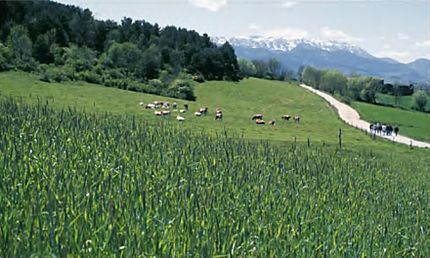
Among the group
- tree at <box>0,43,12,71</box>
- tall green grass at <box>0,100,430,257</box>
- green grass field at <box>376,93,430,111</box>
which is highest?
tree at <box>0,43,12,71</box>

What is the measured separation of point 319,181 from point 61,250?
356 inches

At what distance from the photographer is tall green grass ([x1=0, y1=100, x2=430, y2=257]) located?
234 inches

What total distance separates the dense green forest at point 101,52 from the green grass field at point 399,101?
138 feet

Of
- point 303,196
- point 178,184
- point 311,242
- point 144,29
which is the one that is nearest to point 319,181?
point 303,196

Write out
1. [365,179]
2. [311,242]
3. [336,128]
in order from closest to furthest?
[311,242] → [365,179] → [336,128]

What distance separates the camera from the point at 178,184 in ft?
30.6

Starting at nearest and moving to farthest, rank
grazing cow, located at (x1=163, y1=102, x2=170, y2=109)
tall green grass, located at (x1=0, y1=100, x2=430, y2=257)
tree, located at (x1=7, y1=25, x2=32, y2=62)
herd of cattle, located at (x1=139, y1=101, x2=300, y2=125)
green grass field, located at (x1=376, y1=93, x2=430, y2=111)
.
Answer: tall green grass, located at (x1=0, y1=100, x2=430, y2=257)
herd of cattle, located at (x1=139, y1=101, x2=300, y2=125)
grazing cow, located at (x1=163, y1=102, x2=170, y2=109)
tree, located at (x1=7, y1=25, x2=32, y2=62)
green grass field, located at (x1=376, y1=93, x2=430, y2=111)

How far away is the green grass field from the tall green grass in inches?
5134

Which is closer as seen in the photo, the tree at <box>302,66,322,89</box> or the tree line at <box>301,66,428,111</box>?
the tree line at <box>301,66,428,111</box>

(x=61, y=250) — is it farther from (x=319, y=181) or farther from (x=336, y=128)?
(x=336, y=128)

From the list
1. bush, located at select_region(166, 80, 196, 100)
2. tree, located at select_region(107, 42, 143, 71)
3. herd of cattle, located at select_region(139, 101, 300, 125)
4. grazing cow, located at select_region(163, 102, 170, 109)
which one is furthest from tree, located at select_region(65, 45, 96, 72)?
grazing cow, located at select_region(163, 102, 170, 109)

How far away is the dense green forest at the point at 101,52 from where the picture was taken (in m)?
83.1

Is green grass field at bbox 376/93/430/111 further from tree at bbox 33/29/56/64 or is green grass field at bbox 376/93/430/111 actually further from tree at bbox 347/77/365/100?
tree at bbox 33/29/56/64

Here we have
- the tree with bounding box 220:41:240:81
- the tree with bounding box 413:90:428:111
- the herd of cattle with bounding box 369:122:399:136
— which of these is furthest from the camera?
the tree with bounding box 413:90:428:111
